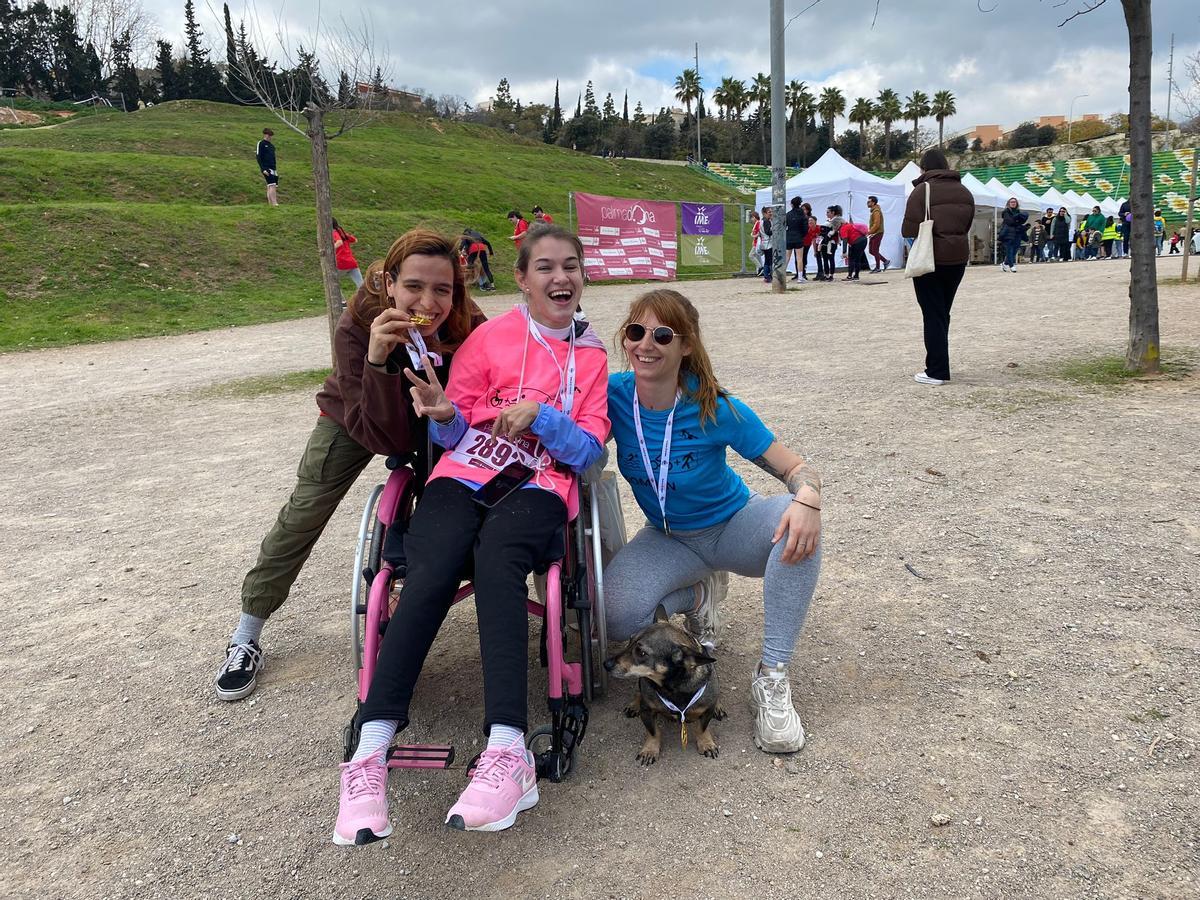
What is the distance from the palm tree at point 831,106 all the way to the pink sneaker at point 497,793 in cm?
8929

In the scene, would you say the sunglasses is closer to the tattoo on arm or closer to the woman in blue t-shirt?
the woman in blue t-shirt

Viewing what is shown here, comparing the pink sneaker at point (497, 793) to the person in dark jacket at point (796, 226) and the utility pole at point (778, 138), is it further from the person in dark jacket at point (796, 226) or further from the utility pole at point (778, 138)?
the person in dark jacket at point (796, 226)

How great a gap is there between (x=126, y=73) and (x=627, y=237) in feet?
179

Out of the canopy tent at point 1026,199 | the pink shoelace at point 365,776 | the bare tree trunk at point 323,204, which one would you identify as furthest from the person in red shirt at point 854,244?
the pink shoelace at point 365,776

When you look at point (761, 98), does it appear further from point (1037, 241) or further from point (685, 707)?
point (685, 707)

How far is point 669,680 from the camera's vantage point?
2414 mm

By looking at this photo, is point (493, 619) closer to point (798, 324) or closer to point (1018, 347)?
point (1018, 347)

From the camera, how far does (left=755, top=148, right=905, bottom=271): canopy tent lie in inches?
822

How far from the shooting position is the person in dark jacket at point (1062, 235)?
24.8m

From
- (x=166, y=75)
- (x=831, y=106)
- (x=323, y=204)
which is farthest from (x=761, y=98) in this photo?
(x=323, y=204)

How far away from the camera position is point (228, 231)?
731 inches

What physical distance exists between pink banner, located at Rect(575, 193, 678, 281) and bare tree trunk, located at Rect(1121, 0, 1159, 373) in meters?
12.7

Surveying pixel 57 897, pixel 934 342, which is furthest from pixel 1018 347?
pixel 57 897

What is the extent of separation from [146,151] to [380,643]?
1366 inches
